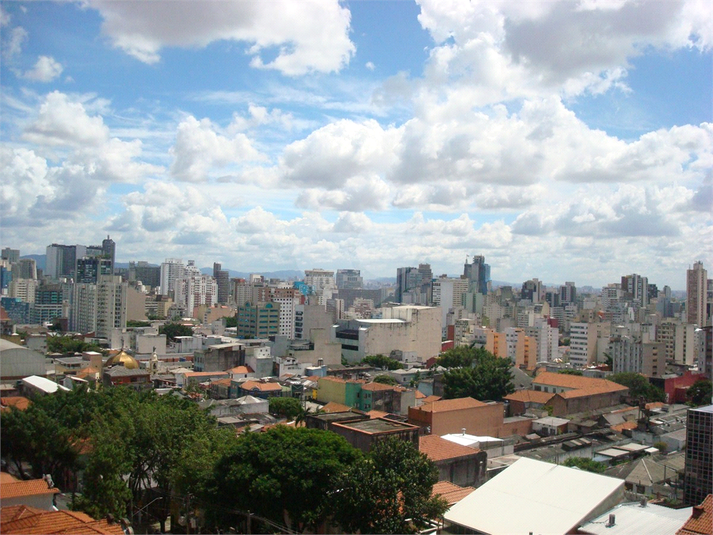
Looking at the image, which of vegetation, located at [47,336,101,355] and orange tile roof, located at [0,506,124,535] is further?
vegetation, located at [47,336,101,355]

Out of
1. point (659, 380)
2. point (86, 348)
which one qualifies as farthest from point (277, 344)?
point (659, 380)

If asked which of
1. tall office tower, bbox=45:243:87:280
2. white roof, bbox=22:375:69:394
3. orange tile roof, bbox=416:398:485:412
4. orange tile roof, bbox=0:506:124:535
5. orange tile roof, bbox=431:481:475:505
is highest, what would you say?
tall office tower, bbox=45:243:87:280

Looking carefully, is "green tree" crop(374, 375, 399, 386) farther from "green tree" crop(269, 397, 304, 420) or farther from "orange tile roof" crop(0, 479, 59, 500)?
"orange tile roof" crop(0, 479, 59, 500)

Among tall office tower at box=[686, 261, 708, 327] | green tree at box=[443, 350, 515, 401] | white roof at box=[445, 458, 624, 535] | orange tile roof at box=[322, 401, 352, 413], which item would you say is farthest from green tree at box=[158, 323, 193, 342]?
white roof at box=[445, 458, 624, 535]

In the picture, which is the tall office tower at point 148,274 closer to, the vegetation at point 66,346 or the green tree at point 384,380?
the vegetation at point 66,346

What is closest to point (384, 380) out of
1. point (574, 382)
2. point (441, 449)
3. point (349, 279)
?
point (574, 382)

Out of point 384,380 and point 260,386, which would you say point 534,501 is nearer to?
point 260,386
